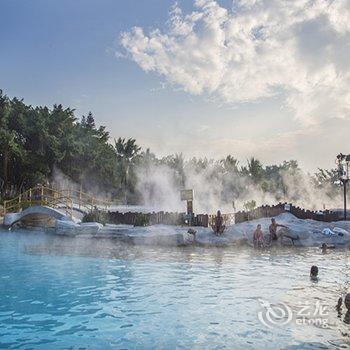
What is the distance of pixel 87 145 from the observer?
2239 inches

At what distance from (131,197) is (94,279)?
58337 millimetres

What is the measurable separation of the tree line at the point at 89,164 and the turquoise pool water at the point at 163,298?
27665 millimetres

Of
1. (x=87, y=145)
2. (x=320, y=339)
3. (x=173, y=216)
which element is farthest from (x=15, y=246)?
(x=87, y=145)

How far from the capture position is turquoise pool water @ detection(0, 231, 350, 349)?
27.0 ft

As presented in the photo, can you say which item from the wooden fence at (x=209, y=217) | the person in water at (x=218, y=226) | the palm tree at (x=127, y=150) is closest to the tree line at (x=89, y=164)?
the palm tree at (x=127, y=150)

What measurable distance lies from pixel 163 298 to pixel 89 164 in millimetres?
47304

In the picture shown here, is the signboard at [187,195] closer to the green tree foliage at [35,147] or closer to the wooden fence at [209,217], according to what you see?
the wooden fence at [209,217]

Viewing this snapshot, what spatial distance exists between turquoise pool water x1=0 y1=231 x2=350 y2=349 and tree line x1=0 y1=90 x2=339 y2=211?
27665 millimetres

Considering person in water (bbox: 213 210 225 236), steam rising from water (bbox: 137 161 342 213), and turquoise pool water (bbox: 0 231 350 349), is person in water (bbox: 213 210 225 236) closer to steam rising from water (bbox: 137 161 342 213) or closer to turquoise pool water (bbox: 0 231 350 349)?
turquoise pool water (bbox: 0 231 350 349)

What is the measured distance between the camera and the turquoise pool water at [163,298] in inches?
324

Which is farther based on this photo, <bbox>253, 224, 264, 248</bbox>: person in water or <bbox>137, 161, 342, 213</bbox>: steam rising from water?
<bbox>137, 161, 342, 213</bbox>: steam rising from water

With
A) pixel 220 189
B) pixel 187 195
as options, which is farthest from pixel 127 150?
pixel 187 195

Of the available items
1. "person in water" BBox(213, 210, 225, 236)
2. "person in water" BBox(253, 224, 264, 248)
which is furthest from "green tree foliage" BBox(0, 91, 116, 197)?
"person in water" BBox(253, 224, 264, 248)

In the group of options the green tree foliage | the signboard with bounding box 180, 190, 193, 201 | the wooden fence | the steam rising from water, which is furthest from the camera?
the steam rising from water
